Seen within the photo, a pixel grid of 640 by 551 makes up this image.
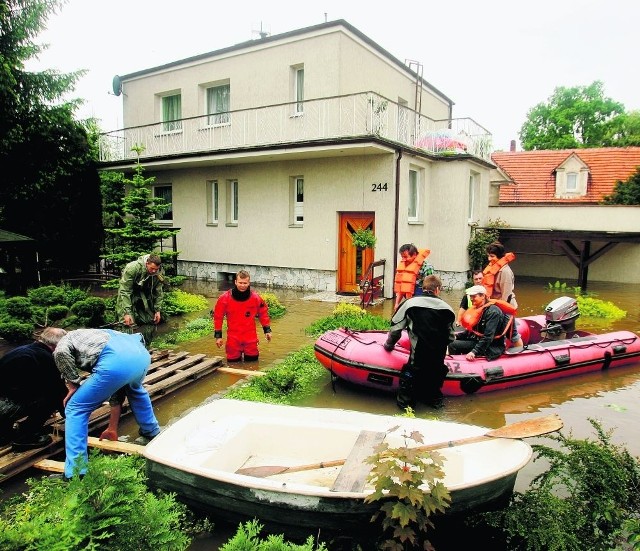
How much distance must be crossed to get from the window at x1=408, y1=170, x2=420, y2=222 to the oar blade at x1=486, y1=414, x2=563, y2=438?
11871mm

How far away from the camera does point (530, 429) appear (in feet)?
13.7

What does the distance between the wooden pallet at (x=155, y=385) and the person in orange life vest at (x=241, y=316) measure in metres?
0.40

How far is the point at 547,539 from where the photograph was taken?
349cm

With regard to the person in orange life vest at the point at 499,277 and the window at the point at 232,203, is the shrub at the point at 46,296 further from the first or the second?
the person in orange life vest at the point at 499,277

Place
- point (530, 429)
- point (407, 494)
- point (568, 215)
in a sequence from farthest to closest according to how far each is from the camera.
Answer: point (568, 215)
point (530, 429)
point (407, 494)

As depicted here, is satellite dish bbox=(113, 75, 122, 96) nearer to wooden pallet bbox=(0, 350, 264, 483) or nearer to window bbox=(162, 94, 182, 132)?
window bbox=(162, 94, 182, 132)

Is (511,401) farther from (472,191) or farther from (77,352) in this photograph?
(472,191)

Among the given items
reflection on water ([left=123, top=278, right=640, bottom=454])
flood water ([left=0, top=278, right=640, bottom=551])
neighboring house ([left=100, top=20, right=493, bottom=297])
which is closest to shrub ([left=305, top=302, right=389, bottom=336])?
reflection on water ([left=123, top=278, right=640, bottom=454])

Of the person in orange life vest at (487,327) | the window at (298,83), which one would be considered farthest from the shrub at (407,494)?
the window at (298,83)

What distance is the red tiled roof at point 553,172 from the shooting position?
75.4ft

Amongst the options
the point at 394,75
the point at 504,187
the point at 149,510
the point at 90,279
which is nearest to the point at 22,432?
the point at 149,510

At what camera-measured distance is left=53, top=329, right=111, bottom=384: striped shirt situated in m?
4.46

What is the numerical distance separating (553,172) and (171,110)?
1799 centimetres

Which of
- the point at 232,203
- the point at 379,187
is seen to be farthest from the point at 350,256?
the point at 232,203
